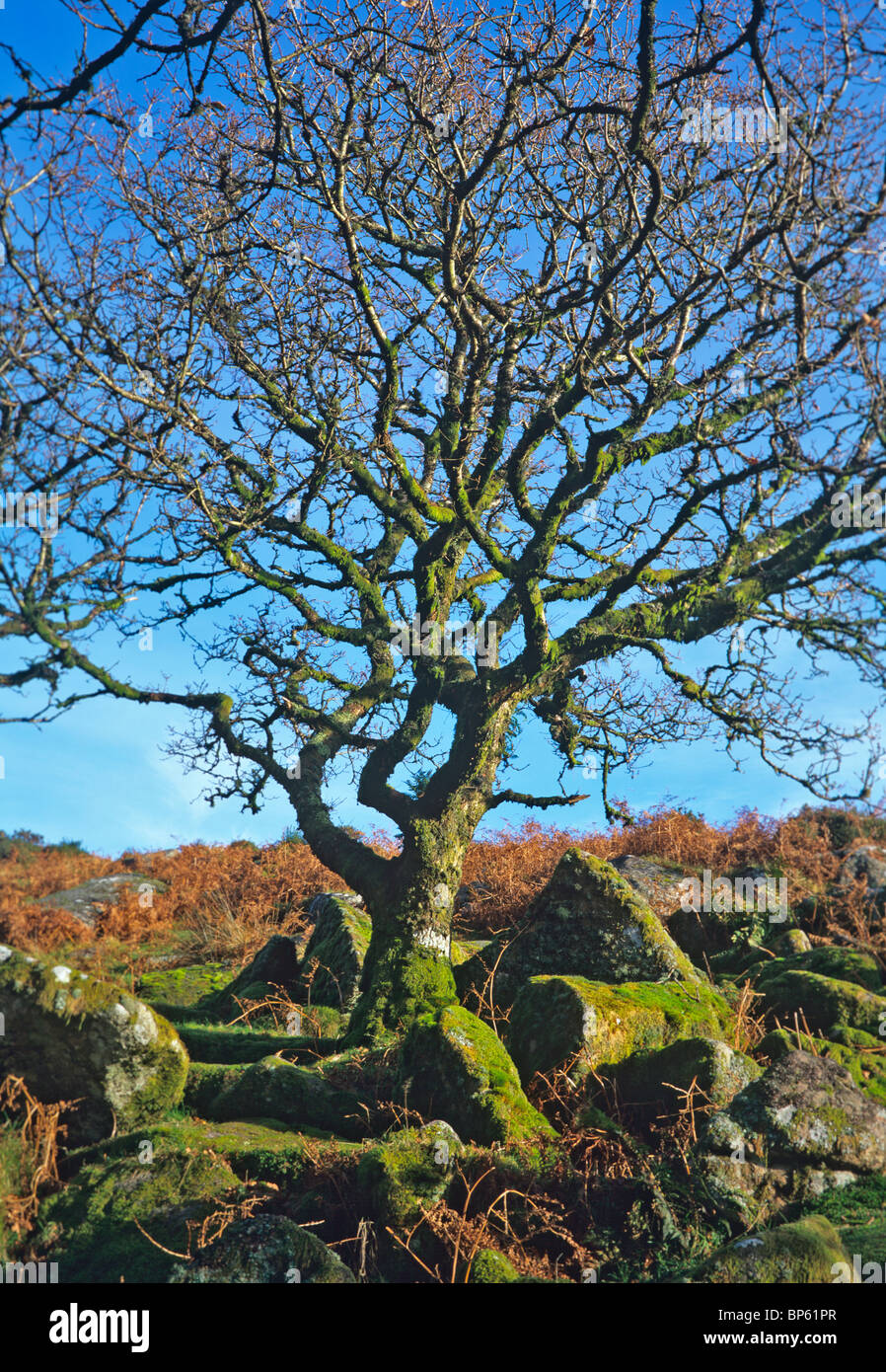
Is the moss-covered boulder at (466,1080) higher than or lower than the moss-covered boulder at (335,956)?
lower

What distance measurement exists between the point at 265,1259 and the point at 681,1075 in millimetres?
3943

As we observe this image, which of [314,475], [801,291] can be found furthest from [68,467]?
[801,291]

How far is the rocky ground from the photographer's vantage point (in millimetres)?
6152

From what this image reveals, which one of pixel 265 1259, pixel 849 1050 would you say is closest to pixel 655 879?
pixel 849 1050

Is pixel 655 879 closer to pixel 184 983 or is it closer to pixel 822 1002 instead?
pixel 822 1002

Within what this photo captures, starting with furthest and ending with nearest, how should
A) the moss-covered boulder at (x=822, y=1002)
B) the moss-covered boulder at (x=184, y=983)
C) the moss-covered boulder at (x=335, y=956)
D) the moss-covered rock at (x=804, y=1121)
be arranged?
1. the moss-covered boulder at (x=184, y=983)
2. the moss-covered boulder at (x=335, y=956)
3. the moss-covered boulder at (x=822, y=1002)
4. the moss-covered rock at (x=804, y=1121)

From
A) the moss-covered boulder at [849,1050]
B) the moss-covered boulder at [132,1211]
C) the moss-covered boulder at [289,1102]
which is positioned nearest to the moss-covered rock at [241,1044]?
the moss-covered boulder at [289,1102]

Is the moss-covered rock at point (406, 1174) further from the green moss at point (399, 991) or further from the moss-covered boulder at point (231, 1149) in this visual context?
the green moss at point (399, 991)

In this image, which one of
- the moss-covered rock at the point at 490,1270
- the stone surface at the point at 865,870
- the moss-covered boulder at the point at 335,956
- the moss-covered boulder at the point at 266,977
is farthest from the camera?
the stone surface at the point at 865,870

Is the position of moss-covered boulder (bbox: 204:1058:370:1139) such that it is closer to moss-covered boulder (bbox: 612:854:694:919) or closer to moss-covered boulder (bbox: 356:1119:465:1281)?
moss-covered boulder (bbox: 356:1119:465:1281)

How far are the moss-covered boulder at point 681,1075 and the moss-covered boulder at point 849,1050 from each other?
691 millimetres

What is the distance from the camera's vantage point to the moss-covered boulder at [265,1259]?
5398 millimetres

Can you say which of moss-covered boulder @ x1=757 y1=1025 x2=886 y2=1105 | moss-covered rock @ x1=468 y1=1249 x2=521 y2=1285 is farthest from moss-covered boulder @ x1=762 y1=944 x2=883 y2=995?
moss-covered rock @ x1=468 y1=1249 x2=521 y2=1285

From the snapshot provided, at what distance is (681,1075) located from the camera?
786 cm
